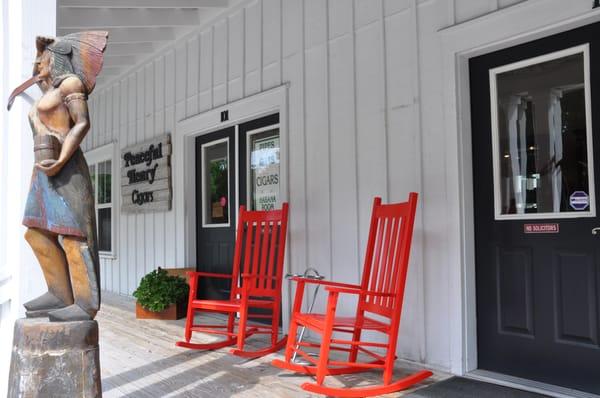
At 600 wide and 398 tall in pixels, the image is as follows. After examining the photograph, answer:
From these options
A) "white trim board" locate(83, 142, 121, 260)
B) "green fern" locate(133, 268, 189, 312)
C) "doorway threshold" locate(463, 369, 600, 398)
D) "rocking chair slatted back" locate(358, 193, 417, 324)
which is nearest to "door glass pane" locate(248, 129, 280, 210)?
"green fern" locate(133, 268, 189, 312)

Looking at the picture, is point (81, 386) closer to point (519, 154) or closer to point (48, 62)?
point (48, 62)

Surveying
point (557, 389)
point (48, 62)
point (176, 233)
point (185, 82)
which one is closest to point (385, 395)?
point (557, 389)

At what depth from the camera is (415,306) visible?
124 inches

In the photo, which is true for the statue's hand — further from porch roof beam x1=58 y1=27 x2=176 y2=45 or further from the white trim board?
the white trim board

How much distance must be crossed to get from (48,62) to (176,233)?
3.95m

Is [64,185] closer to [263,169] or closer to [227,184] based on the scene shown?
[263,169]

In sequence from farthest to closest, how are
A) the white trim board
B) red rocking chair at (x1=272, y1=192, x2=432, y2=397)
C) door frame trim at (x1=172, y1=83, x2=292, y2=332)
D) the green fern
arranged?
the white trim board, the green fern, door frame trim at (x1=172, y1=83, x2=292, y2=332), red rocking chair at (x1=272, y1=192, x2=432, y2=397)

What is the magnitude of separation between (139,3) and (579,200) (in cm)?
380

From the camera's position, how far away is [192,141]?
5484 mm

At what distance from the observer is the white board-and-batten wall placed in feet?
10.0

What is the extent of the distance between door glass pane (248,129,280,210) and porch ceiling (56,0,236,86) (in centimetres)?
131

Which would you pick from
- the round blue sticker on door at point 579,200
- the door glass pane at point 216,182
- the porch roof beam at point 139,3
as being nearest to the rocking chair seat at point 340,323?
the round blue sticker on door at point 579,200

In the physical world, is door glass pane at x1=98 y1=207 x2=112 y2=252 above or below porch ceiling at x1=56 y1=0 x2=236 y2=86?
below

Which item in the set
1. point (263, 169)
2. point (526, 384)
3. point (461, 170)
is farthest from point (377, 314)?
point (263, 169)
